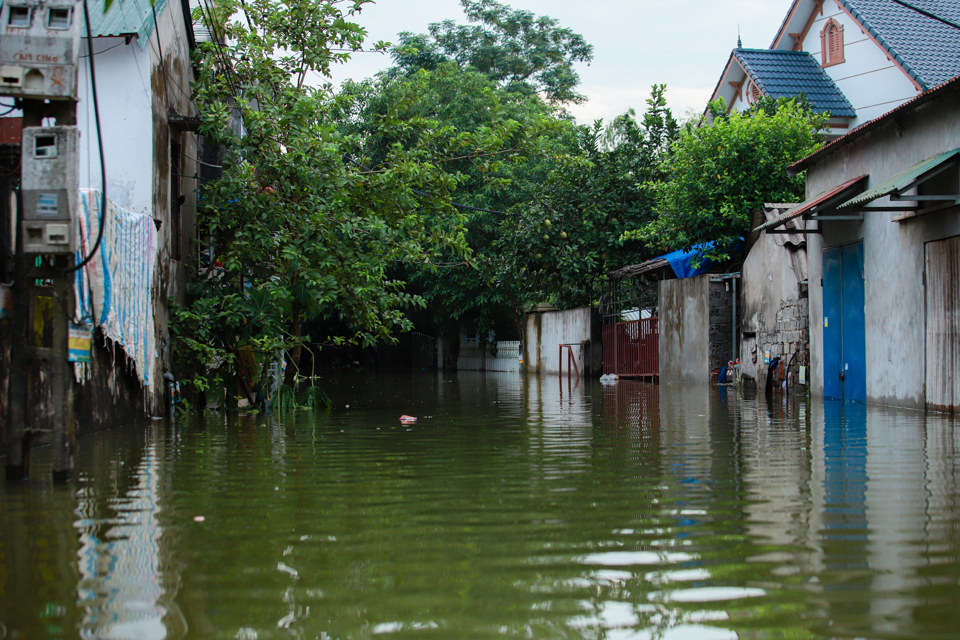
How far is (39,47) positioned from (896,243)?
11.1m

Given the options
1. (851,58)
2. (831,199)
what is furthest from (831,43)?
(831,199)

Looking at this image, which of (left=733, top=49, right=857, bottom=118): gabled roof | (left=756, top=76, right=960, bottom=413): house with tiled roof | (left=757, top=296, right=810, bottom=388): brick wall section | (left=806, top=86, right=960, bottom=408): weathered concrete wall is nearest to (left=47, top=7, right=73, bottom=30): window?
(left=756, top=76, right=960, bottom=413): house with tiled roof

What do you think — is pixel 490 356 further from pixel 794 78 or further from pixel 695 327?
pixel 695 327

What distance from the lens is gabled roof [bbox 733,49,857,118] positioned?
2527 cm

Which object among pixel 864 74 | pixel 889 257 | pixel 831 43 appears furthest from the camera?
pixel 831 43

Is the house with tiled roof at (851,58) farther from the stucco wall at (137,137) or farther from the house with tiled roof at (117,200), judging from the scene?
the stucco wall at (137,137)

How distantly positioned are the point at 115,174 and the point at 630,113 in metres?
15.8

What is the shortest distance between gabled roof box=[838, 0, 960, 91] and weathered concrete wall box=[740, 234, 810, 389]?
7035 mm

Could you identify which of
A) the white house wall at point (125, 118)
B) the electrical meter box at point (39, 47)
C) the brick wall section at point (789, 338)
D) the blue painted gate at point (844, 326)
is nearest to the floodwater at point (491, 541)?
the electrical meter box at point (39, 47)

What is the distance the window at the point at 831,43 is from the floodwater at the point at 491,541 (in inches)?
785

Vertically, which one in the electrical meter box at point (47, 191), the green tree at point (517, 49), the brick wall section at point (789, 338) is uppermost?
the green tree at point (517, 49)

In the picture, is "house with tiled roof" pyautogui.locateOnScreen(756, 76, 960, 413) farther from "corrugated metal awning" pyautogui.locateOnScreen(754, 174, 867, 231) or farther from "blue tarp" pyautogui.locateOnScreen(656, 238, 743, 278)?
"blue tarp" pyautogui.locateOnScreen(656, 238, 743, 278)

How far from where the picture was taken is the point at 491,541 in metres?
4.48

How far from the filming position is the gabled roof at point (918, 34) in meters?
22.7
